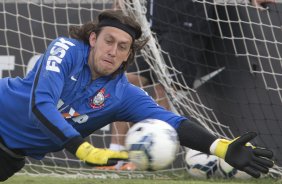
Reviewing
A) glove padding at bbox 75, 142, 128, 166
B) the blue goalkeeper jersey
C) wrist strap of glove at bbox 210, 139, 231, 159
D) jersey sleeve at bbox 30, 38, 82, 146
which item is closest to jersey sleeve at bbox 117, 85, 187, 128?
the blue goalkeeper jersey

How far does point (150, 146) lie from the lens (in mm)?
3248

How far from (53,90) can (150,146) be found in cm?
55

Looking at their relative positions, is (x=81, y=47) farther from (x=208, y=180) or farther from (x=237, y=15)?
(x=237, y=15)

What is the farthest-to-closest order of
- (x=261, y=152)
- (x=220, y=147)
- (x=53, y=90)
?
(x=220, y=147) → (x=261, y=152) → (x=53, y=90)

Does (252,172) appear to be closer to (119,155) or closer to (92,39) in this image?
(119,155)

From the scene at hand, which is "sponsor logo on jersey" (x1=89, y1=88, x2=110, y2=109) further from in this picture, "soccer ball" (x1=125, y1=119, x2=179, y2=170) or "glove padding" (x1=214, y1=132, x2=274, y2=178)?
"glove padding" (x1=214, y1=132, x2=274, y2=178)

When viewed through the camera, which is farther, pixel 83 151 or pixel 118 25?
pixel 118 25

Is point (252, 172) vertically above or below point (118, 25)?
below

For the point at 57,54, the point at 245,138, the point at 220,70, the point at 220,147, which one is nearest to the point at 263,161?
the point at 245,138

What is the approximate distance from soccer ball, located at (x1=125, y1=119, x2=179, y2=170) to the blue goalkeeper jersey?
1.51 feet

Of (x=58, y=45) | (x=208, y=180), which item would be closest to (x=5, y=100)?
(x=58, y=45)

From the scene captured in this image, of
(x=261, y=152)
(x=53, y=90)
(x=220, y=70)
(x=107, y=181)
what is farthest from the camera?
(x=220, y=70)

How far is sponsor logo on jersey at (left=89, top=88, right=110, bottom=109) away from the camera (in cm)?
383

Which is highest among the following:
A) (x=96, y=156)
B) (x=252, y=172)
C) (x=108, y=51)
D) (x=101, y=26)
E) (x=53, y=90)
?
(x=101, y=26)
